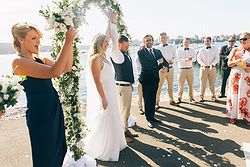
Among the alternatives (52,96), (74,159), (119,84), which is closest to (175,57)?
(119,84)

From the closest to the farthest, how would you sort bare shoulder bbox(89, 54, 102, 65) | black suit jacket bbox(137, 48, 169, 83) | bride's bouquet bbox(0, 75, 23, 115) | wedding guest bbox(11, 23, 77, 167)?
bride's bouquet bbox(0, 75, 23, 115), wedding guest bbox(11, 23, 77, 167), bare shoulder bbox(89, 54, 102, 65), black suit jacket bbox(137, 48, 169, 83)

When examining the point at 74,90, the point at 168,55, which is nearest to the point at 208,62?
the point at 168,55

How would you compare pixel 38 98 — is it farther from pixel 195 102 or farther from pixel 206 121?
pixel 195 102

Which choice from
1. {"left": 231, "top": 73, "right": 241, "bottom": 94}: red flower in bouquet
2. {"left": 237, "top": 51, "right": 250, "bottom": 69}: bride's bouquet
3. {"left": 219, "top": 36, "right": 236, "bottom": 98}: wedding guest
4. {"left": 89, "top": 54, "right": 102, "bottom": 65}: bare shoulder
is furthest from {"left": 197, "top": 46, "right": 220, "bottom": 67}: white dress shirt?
{"left": 89, "top": 54, "right": 102, "bottom": 65}: bare shoulder

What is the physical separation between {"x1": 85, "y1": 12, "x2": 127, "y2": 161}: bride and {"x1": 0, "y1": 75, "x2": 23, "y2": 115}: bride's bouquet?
221 cm

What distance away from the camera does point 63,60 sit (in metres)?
2.95

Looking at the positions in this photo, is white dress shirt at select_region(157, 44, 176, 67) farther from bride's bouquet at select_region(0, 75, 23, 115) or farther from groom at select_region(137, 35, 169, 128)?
bride's bouquet at select_region(0, 75, 23, 115)

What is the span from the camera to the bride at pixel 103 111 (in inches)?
194

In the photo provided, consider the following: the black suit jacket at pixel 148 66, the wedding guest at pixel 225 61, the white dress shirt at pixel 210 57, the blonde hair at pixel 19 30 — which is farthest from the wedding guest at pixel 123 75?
the wedding guest at pixel 225 61

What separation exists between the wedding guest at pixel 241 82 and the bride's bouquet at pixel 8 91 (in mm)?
5664

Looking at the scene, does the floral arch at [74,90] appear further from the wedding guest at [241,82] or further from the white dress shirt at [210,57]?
the white dress shirt at [210,57]

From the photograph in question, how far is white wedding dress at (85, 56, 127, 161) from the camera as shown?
5.09 m

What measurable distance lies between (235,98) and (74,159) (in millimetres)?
4578

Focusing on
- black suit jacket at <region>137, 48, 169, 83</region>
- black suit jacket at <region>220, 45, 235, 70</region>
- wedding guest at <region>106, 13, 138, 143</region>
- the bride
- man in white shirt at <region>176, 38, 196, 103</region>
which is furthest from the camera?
black suit jacket at <region>220, 45, 235, 70</region>
